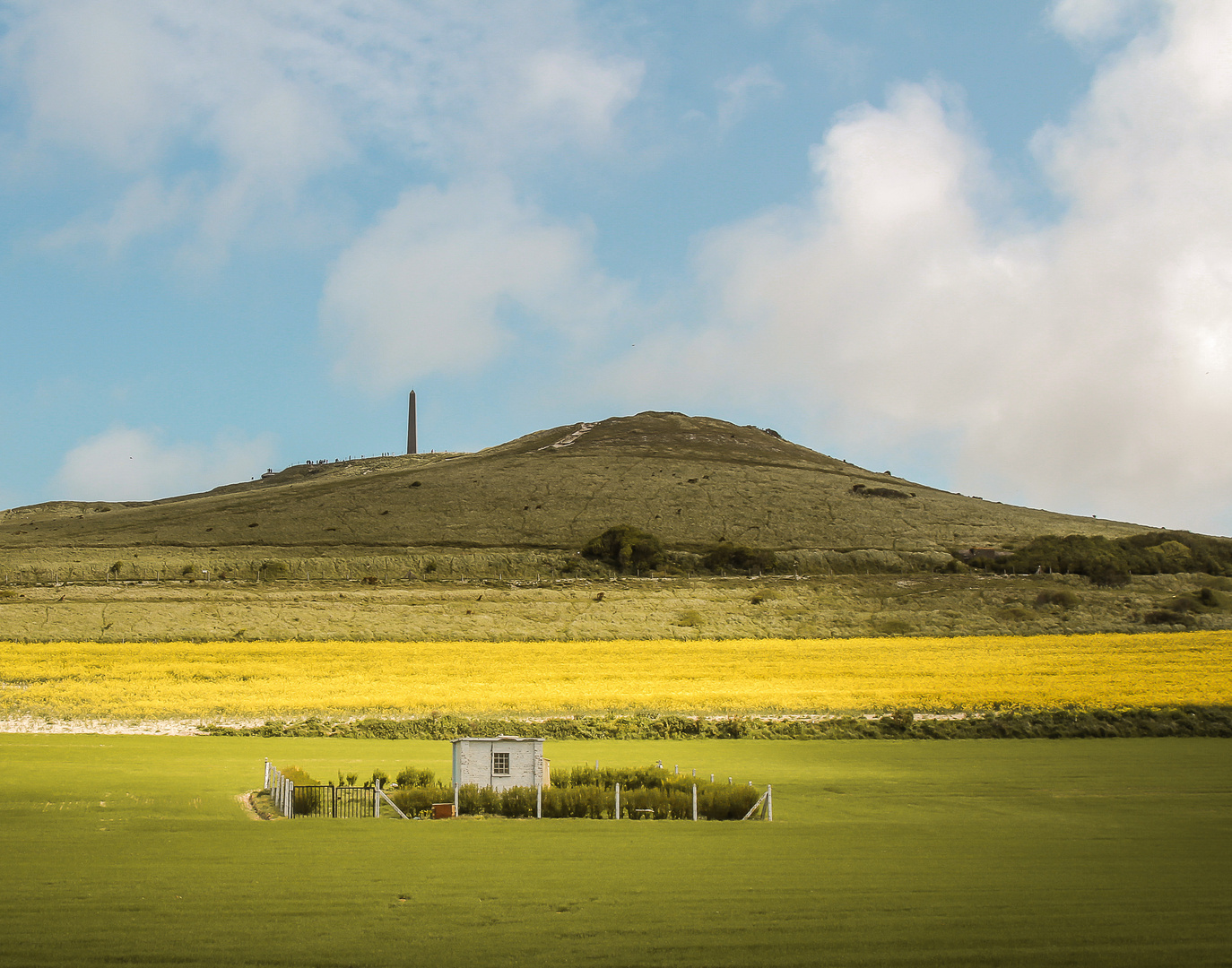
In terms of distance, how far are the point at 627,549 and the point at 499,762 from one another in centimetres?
6280

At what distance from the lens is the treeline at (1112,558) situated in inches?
3120

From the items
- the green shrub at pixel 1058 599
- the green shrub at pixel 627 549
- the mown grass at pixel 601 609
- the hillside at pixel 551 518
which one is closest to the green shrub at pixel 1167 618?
the mown grass at pixel 601 609

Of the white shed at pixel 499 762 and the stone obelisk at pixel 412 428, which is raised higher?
the stone obelisk at pixel 412 428

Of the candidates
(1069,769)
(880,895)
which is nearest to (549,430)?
(1069,769)

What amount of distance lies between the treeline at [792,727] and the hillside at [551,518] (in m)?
50.2

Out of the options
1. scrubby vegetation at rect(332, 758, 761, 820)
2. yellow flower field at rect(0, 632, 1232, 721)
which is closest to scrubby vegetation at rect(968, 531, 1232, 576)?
yellow flower field at rect(0, 632, 1232, 721)

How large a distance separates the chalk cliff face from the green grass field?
2708 inches

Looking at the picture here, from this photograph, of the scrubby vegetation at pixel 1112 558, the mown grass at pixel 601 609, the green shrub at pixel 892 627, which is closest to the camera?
the mown grass at pixel 601 609

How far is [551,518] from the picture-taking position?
104062mm

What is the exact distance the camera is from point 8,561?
87438 mm

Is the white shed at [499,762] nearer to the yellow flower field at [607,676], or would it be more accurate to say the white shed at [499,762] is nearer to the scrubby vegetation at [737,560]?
the yellow flower field at [607,676]

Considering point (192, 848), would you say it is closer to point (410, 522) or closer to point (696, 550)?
point (696, 550)

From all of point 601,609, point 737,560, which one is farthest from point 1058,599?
point 601,609

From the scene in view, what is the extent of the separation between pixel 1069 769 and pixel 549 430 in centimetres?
14739
